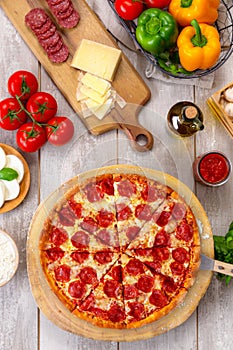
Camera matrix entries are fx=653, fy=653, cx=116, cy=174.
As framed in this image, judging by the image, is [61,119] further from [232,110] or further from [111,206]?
[232,110]

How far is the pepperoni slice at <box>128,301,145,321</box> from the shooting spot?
12.0ft

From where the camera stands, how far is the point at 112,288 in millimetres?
3699

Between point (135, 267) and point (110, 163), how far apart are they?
633 mm

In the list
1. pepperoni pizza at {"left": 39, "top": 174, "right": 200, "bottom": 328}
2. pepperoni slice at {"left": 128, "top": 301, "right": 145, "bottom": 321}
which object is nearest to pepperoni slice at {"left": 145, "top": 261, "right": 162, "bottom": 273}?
pepperoni pizza at {"left": 39, "top": 174, "right": 200, "bottom": 328}

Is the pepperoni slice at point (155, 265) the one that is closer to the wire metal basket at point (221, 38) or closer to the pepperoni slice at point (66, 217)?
the pepperoni slice at point (66, 217)

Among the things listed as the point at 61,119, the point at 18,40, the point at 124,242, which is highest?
the point at 18,40

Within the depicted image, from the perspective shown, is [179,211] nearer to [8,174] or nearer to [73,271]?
[73,271]

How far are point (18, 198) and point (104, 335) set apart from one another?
0.92 meters

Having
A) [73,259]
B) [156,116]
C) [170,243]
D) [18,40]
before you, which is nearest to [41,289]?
[73,259]

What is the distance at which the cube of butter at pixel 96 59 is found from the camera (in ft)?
12.6

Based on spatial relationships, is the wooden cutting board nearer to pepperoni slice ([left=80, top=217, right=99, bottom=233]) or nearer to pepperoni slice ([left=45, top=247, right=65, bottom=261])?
pepperoni slice ([left=80, top=217, right=99, bottom=233])

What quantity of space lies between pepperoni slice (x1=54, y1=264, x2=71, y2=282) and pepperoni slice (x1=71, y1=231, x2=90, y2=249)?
146 millimetres

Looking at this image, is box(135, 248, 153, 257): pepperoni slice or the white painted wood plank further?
the white painted wood plank

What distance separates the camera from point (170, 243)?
373cm
